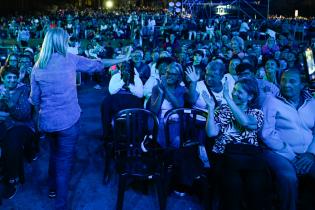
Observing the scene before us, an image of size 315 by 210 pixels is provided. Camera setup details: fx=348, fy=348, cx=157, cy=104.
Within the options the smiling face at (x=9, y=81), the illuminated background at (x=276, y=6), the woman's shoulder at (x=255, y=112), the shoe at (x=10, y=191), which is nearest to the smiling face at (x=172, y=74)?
the woman's shoulder at (x=255, y=112)

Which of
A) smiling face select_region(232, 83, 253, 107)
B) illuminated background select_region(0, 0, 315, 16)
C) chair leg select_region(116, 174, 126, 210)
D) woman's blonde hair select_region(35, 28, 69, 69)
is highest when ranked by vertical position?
illuminated background select_region(0, 0, 315, 16)

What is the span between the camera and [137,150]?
374cm

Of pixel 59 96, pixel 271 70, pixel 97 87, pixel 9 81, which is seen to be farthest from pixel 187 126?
pixel 97 87

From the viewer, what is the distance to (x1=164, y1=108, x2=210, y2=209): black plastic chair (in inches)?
139

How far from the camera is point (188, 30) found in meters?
20.4

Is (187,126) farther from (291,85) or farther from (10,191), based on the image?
(10,191)

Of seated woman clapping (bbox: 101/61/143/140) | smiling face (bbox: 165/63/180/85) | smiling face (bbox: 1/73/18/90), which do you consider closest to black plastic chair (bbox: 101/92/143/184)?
seated woman clapping (bbox: 101/61/143/140)

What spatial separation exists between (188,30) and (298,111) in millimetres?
17499

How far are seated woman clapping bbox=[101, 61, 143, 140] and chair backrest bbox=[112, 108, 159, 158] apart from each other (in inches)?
21.5

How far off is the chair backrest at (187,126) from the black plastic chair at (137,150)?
145 mm

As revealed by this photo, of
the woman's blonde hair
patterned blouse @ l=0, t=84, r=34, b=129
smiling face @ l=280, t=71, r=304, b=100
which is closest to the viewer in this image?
the woman's blonde hair

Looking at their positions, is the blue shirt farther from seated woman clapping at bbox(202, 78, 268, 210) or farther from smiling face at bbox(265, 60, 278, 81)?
smiling face at bbox(265, 60, 278, 81)

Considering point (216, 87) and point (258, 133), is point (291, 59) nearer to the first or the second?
point (216, 87)

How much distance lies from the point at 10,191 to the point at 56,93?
1497 mm
